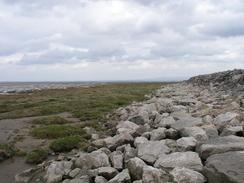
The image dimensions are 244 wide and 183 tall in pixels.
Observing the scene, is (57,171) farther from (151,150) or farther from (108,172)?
(151,150)

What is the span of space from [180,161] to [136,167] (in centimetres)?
120

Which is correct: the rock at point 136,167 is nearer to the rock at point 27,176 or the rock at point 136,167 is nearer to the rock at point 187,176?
the rock at point 187,176

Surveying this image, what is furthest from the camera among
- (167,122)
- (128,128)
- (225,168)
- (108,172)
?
(128,128)

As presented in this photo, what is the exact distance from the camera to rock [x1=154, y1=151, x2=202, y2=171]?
9156 mm

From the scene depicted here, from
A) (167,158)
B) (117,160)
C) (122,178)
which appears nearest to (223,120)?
(167,158)

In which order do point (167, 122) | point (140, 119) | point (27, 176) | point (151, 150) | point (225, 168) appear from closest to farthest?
point (225, 168) → point (151, 150) → point (27, 176) → point (167, 122) → point (140, 119)

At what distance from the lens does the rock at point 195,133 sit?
11.4 metres

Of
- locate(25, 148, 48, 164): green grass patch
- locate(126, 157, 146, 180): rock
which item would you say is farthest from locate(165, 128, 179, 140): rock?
locate(25, 148, 48, 164): green grass patch

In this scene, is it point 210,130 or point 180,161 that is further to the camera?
point 210,130

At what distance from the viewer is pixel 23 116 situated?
3403 centimetres

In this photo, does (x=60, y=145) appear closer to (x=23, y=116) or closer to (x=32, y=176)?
(x=32, y=176)

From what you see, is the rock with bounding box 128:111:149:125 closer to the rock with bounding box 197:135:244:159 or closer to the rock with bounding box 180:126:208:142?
the rock with bounding box 180:126:208:142

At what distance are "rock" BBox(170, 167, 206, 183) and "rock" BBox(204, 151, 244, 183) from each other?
20cm

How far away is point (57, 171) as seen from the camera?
11.5 meters
